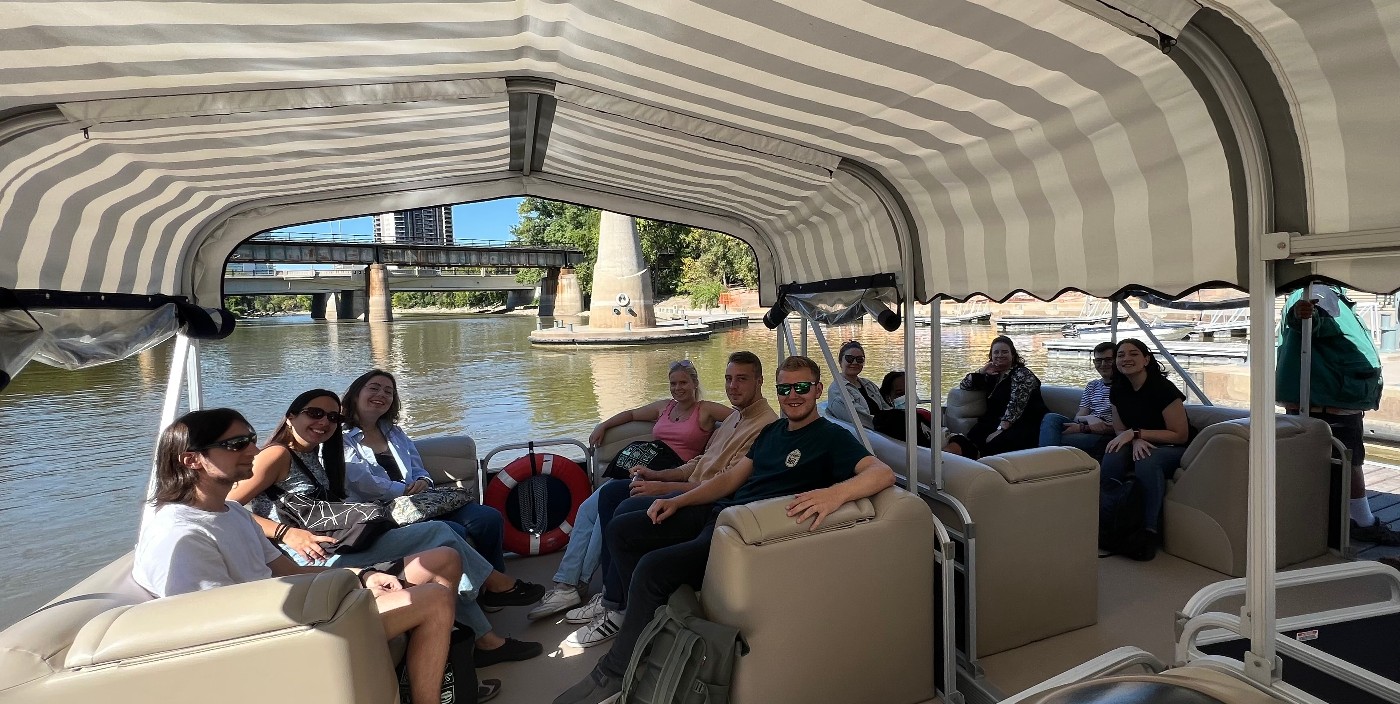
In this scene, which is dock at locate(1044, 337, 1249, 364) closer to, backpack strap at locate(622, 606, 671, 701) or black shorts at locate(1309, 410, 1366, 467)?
black shorts at locate(1309, 410, 1366, 467)

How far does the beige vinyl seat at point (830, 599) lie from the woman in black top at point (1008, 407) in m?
2.60

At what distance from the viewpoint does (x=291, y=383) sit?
18.8 m

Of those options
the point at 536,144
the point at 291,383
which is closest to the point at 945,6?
the point at 536,144

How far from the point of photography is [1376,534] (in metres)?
4.15

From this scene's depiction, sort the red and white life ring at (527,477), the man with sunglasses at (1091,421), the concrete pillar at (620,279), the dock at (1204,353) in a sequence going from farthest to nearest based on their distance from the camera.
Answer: the concrete pillar at (620,279)
the dock at (1204,353)
the man with sunglasses at (1091,421)
the red and white life ring at (527,477)

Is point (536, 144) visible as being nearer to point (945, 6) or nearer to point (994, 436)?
point (945, 6)

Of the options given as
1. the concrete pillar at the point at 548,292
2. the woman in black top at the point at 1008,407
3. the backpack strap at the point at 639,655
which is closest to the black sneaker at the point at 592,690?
the backpack strap at the point at 639,655

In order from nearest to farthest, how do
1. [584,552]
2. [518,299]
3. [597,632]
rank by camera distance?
[597,632], [584,552], [518,299]

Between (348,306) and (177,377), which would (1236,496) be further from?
(348,306)

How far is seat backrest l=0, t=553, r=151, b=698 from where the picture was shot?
1621 mm

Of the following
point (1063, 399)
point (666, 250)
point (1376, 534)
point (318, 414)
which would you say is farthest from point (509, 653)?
point (666, 250)

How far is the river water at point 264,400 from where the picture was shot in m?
7.52

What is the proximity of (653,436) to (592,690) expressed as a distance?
1.94 m

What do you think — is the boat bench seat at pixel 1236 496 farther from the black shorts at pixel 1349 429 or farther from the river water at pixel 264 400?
the river water at pixel 264 400
